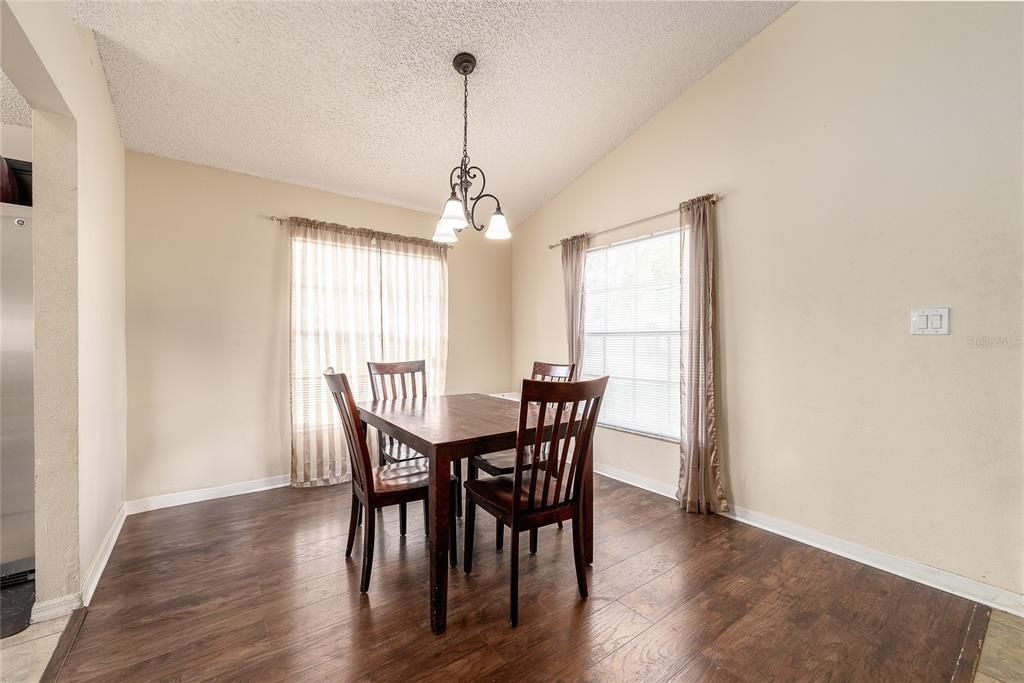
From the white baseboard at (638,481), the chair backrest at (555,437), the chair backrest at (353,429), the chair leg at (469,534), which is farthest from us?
the white baseboard at (638,481)

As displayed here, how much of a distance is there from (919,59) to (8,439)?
4627mm

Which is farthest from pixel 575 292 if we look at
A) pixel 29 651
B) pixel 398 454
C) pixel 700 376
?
pixel 29 651

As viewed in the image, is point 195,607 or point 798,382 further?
point 798,382

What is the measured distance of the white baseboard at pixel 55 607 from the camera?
167 cm

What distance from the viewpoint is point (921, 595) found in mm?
1900

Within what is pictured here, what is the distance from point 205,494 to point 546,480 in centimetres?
275

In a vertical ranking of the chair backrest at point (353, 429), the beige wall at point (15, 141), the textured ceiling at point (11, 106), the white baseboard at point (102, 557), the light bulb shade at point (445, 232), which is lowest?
the white baseboard at point (102, 557)

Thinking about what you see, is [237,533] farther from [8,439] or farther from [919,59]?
[919,59]

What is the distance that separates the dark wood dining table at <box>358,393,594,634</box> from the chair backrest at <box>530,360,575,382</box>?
418 mm

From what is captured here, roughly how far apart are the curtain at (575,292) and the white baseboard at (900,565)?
1.77 metres

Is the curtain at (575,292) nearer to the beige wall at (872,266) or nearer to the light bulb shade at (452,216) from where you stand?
the beige wall at (872,266)

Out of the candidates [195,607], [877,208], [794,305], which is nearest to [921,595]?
[794,305]

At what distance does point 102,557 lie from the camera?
2127mm

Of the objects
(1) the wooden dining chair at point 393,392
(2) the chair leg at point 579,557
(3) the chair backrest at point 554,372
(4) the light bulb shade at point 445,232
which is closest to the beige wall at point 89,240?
(1) the wooden dining chair at point 393,392
